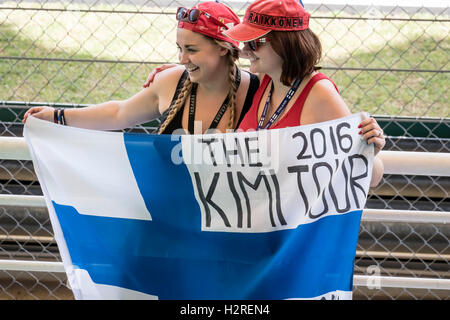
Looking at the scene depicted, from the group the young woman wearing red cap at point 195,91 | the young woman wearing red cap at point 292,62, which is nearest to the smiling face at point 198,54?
the young woman wearing red cap at point 195,91

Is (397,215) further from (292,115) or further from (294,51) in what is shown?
(294,51)

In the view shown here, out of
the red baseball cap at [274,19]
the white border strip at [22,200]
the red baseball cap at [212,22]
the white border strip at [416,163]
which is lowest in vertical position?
the white border strip at [22,200]

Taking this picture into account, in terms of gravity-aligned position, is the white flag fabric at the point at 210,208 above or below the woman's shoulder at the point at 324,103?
below

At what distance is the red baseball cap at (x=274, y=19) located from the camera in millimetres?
1760

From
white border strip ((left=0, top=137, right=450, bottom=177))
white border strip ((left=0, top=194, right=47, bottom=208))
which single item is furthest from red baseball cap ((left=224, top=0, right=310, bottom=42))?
white border strip ((left=0, top=194, right=47, bottom=208))

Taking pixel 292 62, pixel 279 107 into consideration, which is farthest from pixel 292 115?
pixel 292 62

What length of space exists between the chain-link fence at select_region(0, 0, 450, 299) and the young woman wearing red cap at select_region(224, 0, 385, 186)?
4.72 feet

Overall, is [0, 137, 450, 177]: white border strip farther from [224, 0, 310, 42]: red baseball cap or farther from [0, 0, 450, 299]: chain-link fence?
[0, 0, 450, 299]: chain-link fence

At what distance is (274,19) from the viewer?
5.79ft

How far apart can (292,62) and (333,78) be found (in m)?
3.31

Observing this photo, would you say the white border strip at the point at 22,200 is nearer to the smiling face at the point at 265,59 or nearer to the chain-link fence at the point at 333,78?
the chain-link fence at the point at 333,78

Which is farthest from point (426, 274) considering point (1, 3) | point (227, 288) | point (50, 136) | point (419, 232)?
point (1, 3)
